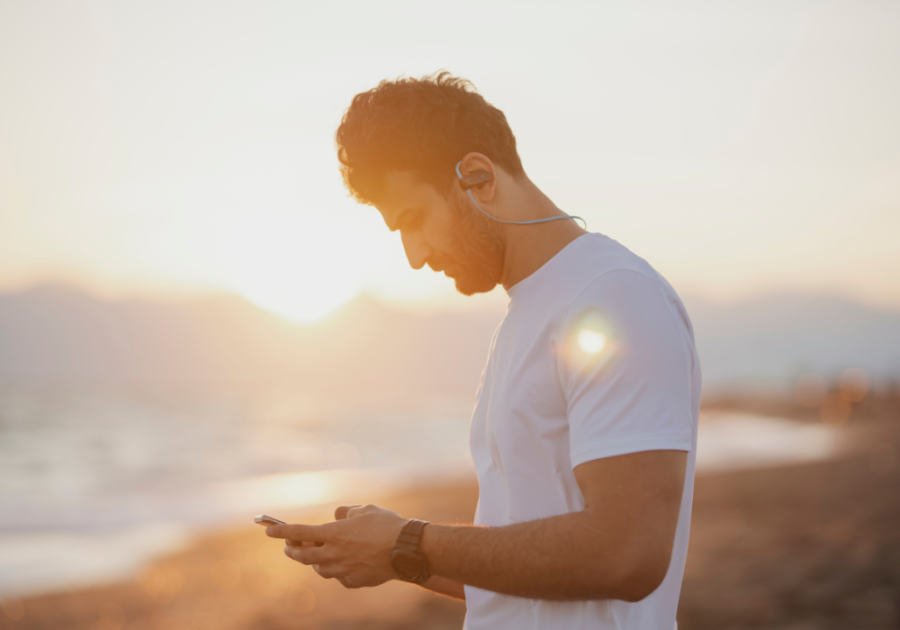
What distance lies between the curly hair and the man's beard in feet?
0.28

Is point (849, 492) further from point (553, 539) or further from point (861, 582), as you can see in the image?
point (553, 539)

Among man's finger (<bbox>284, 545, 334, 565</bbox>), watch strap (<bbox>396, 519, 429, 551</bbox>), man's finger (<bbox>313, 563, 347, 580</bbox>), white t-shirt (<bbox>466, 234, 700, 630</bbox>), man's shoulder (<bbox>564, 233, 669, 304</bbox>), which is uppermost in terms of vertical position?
man's shoulder (<bbox>564, 233, 669, 304</bbox>)

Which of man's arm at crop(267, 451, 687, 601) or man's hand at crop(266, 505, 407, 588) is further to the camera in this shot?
man's hand at crop(266, 505, 407, 588)

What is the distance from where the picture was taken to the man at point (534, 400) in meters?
1.28

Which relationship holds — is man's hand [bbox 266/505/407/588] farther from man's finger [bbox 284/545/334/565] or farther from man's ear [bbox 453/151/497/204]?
man's ear [bbox 453/151/497/204]

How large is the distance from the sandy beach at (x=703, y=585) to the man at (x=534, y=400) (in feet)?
16.4

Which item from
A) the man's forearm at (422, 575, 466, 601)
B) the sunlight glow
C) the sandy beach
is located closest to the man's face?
the man's forearm at (422, 575, 466, 601)

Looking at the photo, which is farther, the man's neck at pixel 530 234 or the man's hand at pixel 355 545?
the man's neck at pixel 530 234

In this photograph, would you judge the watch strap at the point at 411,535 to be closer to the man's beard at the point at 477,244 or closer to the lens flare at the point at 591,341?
the lens flare at the point at 591,341

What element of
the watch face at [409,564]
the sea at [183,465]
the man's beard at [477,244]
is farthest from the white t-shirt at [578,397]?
the sea at [183,465]

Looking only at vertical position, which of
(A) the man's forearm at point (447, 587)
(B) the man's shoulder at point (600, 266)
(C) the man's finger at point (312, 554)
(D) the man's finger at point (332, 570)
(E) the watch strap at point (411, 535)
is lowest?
(A) the man's forearm at point (447, 587)

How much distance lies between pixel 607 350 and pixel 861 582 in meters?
6.27

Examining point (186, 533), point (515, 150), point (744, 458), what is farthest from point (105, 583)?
point (744, 458)

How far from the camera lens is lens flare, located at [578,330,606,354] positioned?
1.34 metres
